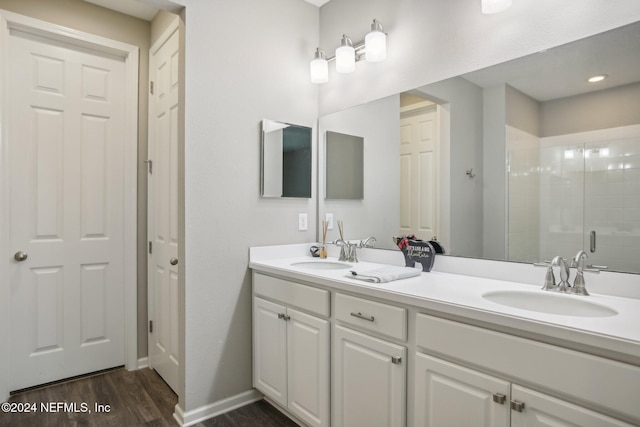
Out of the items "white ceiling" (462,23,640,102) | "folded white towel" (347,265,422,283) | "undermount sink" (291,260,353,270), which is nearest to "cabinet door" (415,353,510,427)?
"folded white towel" (347,265,422,283)

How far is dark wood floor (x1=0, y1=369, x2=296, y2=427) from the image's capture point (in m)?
1.99

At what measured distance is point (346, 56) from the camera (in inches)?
89.0

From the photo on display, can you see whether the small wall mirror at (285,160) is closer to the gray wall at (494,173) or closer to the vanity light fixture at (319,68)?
the vanity light fixture at (319,68)

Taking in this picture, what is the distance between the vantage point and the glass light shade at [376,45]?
2086mm

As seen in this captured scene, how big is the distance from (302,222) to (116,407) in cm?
158

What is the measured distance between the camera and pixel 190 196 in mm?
2010

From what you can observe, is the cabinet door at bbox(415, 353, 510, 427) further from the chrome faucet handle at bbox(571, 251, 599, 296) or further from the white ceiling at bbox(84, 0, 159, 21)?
the white ceiling at bbox(84, 0, 159, 21)

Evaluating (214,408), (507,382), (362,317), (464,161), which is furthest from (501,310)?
(214,408)

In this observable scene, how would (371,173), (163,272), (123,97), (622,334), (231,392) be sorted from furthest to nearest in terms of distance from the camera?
(123,97) → (163,272) → (371,173) → (231,392) → (622,334)

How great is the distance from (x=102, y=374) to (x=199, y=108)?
2010 mm

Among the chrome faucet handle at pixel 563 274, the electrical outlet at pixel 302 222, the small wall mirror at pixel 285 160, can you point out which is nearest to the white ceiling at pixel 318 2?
the small wall mirror at pixel 285 160

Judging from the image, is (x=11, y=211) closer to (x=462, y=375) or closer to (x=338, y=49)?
(x=338, y=49)

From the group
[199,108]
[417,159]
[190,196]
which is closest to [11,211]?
[190,196]

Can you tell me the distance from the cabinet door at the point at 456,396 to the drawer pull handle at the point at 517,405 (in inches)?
0.7
